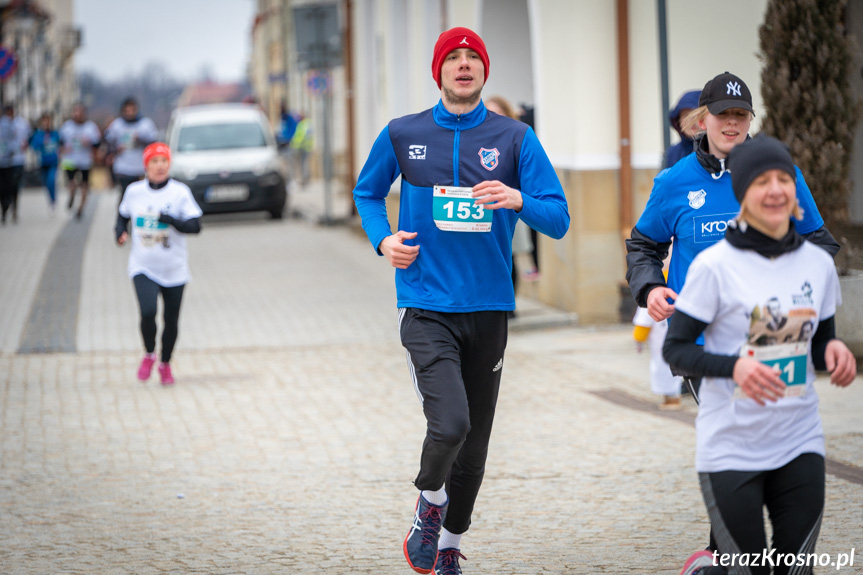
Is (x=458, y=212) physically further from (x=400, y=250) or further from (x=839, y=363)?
(x=839, y=363)

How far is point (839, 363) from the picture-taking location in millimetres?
3791

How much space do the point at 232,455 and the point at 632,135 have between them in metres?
6.09

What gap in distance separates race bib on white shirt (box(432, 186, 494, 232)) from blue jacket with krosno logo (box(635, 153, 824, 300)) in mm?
577

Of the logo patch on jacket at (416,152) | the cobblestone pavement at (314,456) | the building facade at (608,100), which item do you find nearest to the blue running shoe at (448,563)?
the cobblestone pavement at (314,456)

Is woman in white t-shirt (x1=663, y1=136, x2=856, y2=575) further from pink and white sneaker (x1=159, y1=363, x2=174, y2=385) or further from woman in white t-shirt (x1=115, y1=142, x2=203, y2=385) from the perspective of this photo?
pink and white sneaker (x1=159, y1=363, x2=174, y2=385)

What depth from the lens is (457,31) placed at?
5016 mm

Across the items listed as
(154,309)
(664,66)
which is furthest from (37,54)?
(664,66)

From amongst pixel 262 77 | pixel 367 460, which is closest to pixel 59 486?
pixel 367 460

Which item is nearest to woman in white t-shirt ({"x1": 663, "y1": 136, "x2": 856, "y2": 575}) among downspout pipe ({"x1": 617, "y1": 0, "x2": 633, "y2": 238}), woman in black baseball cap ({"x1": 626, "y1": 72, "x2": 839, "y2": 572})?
woman in black baseball cap ({"x1": 626, "y1": 72, "x2": 839, "y2": 572})

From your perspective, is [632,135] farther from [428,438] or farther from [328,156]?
[328,156]

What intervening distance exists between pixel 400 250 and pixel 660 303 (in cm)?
96

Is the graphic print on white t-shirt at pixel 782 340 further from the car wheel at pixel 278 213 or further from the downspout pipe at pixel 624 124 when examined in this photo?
the car wheel at pixel 278 213

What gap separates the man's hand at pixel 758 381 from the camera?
3670 millimetres

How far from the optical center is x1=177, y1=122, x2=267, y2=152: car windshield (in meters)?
24.0
